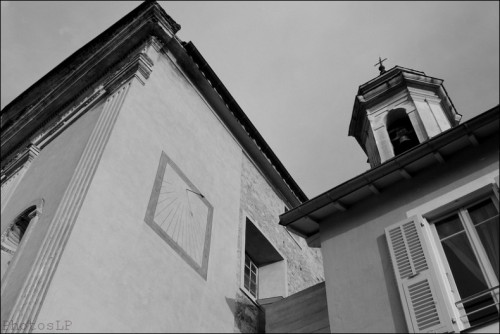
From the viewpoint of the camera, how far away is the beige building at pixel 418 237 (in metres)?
6.76

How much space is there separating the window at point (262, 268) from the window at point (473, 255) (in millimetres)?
5250

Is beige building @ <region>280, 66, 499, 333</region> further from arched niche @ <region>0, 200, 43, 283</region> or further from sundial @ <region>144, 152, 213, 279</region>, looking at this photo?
arched niche @ <region>0, 200, 43, 283</region>

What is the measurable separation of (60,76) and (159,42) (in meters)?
2.72

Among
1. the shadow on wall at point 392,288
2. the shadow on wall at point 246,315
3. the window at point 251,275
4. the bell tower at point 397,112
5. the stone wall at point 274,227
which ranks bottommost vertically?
the shadow on wall at point 392,288

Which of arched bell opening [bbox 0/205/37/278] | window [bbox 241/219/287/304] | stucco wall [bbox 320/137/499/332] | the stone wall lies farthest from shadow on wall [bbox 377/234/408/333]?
arched bell opening [bbox 0/205/37/278]

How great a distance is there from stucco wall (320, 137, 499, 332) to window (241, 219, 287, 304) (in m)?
3.65

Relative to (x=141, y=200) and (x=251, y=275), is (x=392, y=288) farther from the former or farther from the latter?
(x=251, y=275)

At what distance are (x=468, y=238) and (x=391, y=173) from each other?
162cm

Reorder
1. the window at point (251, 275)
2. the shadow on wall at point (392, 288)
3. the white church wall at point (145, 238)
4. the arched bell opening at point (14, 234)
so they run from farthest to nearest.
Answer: the window at point (251, 275) < the arched bell opening at point (14, 234) < the white church wall at point (145, 238) < the shadow on wall at point (392, 288)

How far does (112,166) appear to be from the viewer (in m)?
8.78

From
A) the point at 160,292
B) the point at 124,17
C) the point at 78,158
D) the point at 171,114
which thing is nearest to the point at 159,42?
the point at 124,17

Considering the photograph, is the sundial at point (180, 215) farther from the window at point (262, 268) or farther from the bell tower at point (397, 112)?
the bell tower at point (397, 112)

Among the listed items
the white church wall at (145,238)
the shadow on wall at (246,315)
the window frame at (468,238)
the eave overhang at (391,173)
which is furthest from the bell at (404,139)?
the shadow on wall at (246,315)

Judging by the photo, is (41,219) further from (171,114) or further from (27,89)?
(27,89)
